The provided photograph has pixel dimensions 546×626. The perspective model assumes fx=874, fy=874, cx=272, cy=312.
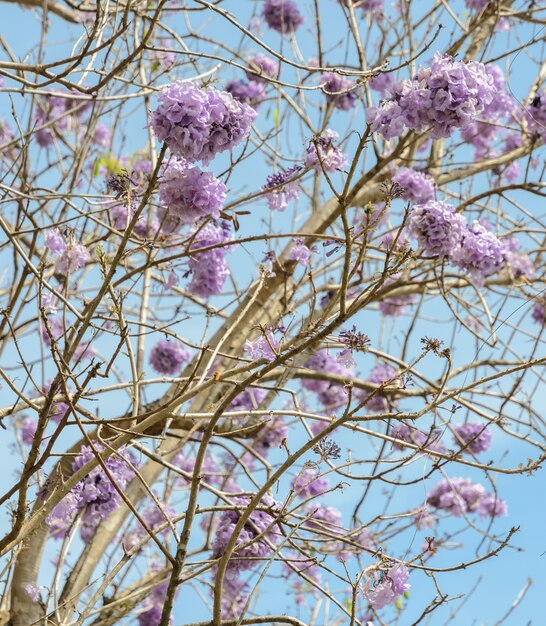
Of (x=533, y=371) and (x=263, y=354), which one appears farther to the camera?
(x=533, y=371)

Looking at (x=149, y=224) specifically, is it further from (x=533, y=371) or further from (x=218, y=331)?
(x=533, y=371)

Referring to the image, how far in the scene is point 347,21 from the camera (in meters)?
5.39

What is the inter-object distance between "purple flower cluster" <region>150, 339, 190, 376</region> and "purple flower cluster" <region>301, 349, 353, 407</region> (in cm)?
83

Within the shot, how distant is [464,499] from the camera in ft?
21.4

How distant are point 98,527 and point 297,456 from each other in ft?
7.98

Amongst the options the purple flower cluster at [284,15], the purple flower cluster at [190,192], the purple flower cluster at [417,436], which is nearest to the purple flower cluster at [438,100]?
the purple flower cluster at [190,192]

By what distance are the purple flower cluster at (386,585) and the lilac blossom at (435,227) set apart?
1.32m

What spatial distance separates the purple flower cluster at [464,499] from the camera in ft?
20.6

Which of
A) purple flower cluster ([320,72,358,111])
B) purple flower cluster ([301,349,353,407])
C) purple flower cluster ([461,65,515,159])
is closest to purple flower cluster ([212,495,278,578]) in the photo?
purple flower cluster ([301,349,353,407])

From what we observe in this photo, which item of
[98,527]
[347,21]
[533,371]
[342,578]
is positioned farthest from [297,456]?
[347,21]

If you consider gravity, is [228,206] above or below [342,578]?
above

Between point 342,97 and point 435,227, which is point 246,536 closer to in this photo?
point 435,227

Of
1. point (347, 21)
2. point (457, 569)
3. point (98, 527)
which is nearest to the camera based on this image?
point (457, 569)

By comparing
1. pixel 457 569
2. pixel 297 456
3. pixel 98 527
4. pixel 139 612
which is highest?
pixel 98 527
